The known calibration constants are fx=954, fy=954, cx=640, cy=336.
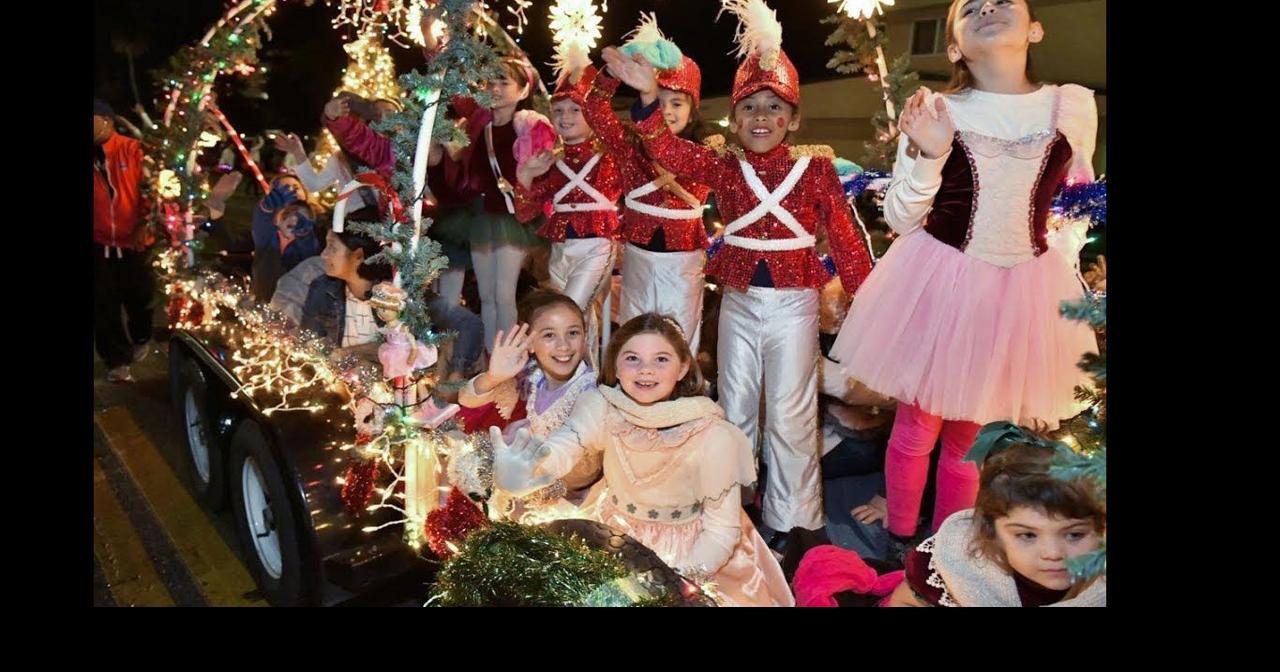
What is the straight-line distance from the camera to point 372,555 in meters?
2.86

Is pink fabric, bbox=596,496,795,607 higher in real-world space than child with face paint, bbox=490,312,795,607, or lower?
lower

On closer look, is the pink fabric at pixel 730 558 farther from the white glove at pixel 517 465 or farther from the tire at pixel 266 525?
the tire at pixel 266 525

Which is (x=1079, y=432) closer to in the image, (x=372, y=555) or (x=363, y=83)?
(x=372, y=555)

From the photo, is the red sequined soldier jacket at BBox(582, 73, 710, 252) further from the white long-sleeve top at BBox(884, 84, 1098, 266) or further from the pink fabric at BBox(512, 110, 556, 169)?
the white long-sleeve top at BBox(884, 84, 1098, 266)

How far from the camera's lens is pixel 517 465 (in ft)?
9.43

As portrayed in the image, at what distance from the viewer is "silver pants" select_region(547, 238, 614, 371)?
15.3 ft

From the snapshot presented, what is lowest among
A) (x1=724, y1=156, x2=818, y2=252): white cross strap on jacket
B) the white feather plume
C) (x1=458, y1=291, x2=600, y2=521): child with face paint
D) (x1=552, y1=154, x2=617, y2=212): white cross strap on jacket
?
(x1=458, y1=291, x2=600, y2=521): child with face paint

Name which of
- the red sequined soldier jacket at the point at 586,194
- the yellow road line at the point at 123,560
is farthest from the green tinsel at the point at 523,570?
the red sequined soldier jacket at the point at 586,194

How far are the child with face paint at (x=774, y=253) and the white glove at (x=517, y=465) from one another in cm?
102

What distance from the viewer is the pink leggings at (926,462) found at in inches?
136

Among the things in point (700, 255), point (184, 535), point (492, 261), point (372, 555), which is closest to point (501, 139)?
point (492, 261)

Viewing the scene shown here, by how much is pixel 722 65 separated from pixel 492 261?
203 cm

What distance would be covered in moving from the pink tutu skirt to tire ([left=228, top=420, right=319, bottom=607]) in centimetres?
196

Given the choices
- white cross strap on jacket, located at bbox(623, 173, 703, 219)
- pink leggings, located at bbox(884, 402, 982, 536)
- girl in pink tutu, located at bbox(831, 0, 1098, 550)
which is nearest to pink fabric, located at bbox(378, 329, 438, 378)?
girl in pink tutu, located at bbox(831, 0, 1098, 550)
